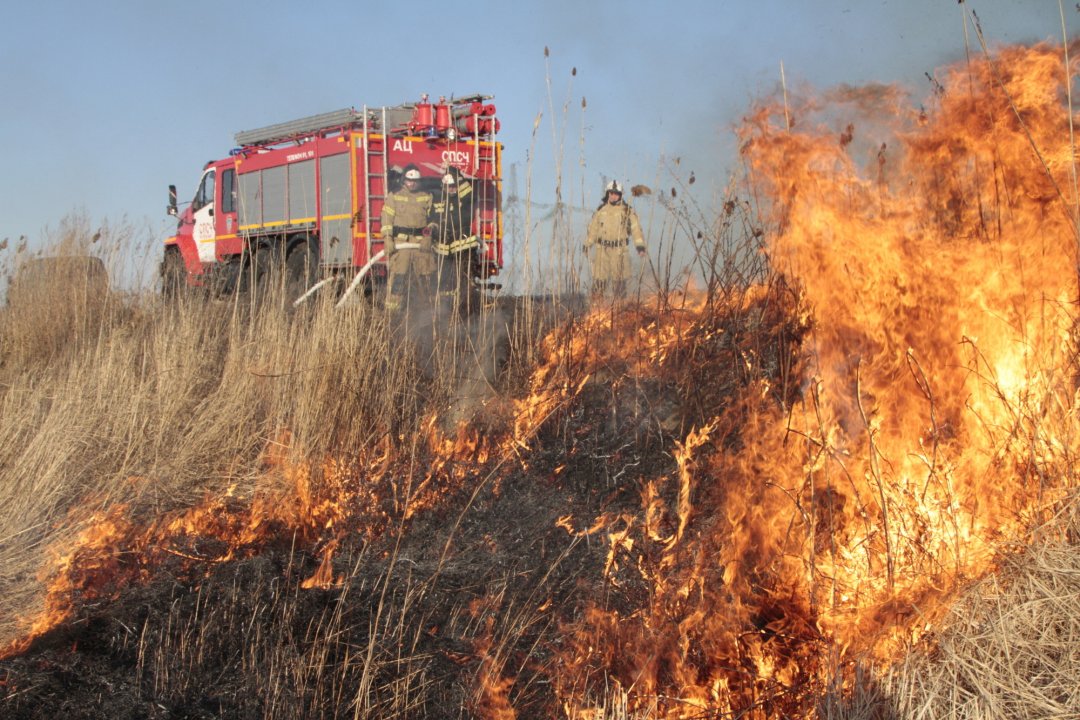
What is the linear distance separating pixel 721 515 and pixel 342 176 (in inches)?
357

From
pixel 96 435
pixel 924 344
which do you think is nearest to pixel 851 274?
pixel 924 344

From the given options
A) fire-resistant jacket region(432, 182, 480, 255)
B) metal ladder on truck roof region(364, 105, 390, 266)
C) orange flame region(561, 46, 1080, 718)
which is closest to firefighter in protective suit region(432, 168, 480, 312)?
fire-resistant jacket region(432, 182, 480, 255)

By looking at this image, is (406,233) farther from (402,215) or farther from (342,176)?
(342,176)

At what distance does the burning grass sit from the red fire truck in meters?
6.07

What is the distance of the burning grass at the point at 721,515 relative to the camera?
2750mm

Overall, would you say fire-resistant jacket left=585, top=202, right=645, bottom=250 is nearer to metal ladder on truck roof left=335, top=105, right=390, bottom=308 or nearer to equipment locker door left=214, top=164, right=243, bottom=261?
metal ladder on truck roof left=335, top=105, right=390, bottom=308

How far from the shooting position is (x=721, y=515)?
11.5 ft

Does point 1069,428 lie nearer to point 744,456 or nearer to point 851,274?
point 851,274

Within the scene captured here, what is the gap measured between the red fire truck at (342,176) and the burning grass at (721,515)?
6.07m

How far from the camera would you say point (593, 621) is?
3.18 meters

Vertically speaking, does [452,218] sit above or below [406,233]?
above

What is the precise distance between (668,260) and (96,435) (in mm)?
3547

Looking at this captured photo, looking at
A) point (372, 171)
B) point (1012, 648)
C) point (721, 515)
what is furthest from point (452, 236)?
point (1012, 648)

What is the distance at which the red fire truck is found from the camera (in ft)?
36.5
